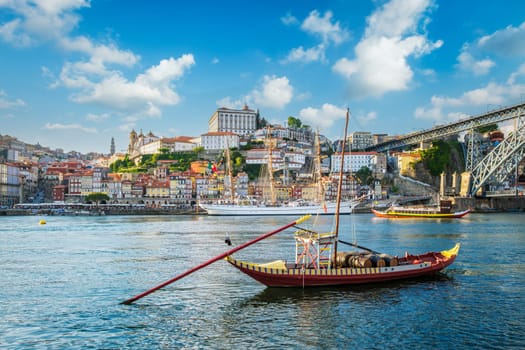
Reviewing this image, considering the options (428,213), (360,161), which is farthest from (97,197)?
(428,213)

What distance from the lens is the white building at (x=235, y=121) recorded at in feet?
443

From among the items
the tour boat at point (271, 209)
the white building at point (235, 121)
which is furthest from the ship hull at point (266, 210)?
the white building at point (235, 121)

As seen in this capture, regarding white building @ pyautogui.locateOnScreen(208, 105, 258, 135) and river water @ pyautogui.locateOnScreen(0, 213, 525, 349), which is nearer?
river water @ pyautogui.locateOnScreen(0, 213, 525, 349)

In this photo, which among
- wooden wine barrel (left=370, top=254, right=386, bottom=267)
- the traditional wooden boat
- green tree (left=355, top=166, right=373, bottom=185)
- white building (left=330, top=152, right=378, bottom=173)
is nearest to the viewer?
wooden wine barrel (left=370, top=254, right=386, bottom=267)

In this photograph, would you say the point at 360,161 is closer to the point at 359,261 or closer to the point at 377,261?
the point at 377,261

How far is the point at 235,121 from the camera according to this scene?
137 meters

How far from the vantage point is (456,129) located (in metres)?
82.6

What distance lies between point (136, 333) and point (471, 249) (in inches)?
863

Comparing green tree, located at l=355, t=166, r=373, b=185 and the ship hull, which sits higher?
green tree, located at l=355, t=166, r=373, b=185

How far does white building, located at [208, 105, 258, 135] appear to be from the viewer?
135 metres

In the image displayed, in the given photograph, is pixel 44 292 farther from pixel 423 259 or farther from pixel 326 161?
pixel 326 161

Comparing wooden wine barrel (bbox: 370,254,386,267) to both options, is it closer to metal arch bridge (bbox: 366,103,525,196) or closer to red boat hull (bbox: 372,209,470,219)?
red boat hull (bbox: 372,209,470,219)

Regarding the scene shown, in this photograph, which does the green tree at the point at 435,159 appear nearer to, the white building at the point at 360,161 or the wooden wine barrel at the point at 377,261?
the white building at the point at 360,161

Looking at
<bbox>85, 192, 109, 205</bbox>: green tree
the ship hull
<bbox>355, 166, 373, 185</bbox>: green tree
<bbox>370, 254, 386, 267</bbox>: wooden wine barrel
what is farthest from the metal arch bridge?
<bbox>85, 192, 109, 205</bbox>: green tree
